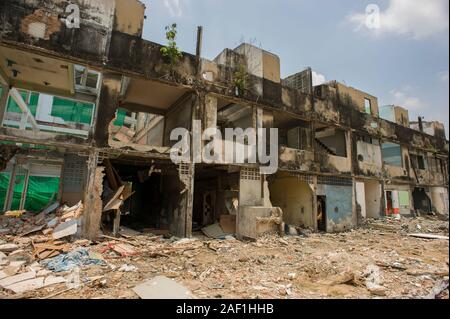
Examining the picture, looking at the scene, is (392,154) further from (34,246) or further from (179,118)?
(34,246)

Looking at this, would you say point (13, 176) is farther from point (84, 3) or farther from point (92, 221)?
point (84, 3)

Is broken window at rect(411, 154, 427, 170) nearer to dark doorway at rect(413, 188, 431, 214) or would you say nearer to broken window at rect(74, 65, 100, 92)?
dark doorway at rect(413, 188, 431, 214)

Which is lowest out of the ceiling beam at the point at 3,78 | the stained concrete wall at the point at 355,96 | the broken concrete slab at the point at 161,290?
the broken concrete slab at the point at 161,290

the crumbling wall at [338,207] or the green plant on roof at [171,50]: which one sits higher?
the green plant on roof at [171,50]

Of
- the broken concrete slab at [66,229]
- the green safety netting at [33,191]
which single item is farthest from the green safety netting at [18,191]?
the broken concrete slab at [66,229]

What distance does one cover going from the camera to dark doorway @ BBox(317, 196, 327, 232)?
1502 cm

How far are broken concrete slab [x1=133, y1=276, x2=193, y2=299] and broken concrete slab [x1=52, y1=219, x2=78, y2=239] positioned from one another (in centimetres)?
442

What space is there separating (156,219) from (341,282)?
1075cm

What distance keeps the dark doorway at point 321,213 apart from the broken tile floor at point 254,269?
4384 mm

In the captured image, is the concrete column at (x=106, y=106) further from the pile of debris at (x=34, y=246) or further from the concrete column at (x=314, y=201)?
the concrete column at (x=314, y=201)

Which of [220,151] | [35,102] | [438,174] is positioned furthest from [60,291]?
[438,174]

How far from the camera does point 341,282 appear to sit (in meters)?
5.85

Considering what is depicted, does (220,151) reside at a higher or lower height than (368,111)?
lower

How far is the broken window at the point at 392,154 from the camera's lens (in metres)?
21.0
